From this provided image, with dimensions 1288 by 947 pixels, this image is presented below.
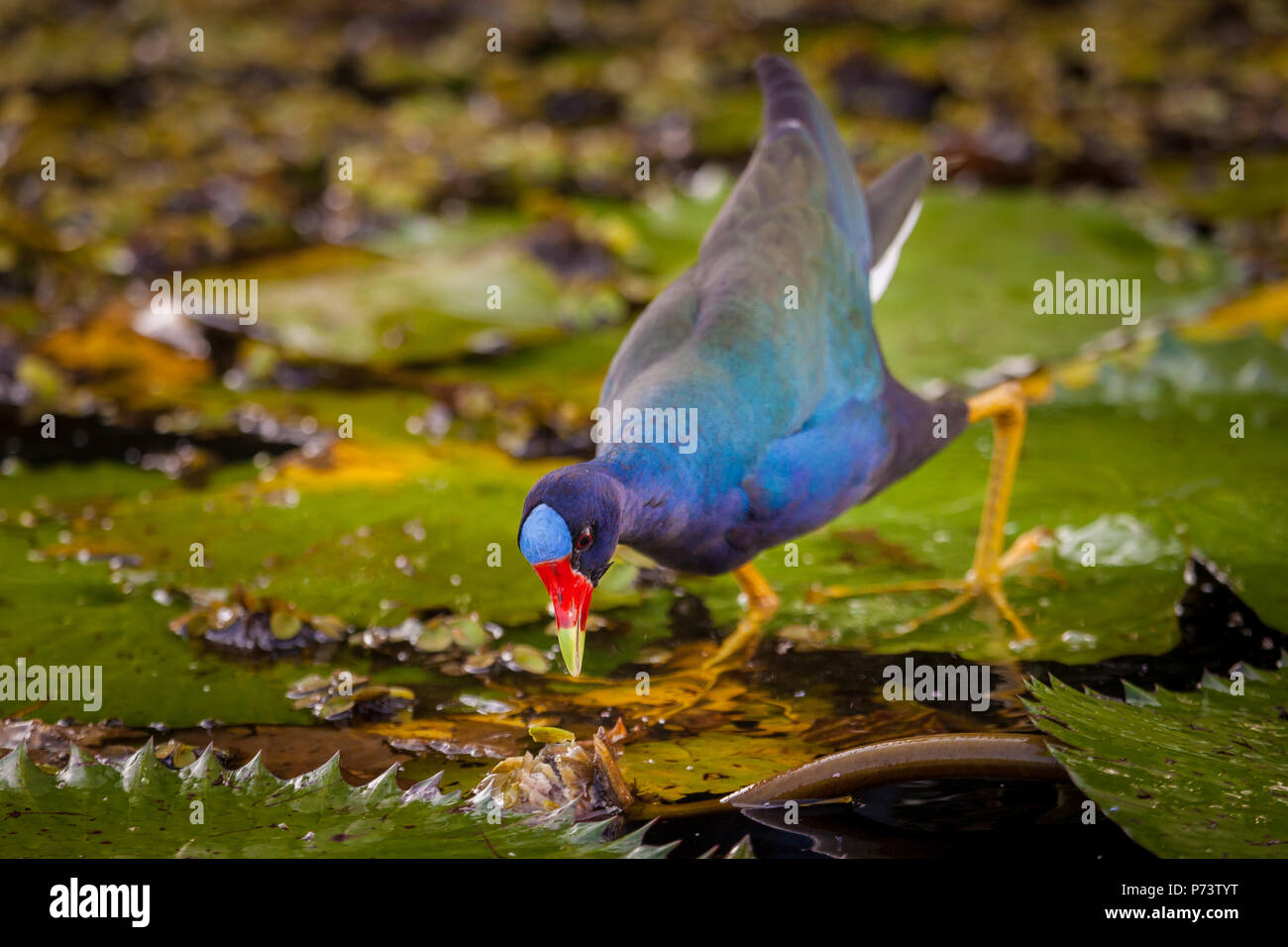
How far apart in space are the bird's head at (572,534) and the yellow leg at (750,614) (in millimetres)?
557

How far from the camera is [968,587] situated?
3273mm

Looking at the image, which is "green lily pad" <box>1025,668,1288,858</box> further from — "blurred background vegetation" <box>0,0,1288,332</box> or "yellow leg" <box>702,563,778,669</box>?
"blurred background vegetation" <box>0,0,1288,332</box>

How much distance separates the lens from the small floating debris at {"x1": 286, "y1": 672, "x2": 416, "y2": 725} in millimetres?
2799

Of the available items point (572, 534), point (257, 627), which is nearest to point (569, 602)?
point (572, 534)

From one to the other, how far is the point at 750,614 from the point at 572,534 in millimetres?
912

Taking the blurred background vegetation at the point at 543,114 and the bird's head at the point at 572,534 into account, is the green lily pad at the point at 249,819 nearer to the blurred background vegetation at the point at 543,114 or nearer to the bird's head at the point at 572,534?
the bird's head at the point at 572,534

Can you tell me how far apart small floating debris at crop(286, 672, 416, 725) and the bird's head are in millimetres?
484

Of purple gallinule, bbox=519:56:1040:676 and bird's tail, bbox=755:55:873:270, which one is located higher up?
bird's tail, bbox=755:55:873:270

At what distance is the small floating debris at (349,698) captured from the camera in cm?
280

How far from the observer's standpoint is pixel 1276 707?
102 inches

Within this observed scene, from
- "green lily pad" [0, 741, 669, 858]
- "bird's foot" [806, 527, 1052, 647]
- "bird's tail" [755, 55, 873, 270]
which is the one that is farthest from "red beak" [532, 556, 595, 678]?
"bird's tail" [755, 55, 873, 270]

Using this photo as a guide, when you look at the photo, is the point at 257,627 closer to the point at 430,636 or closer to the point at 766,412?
the point at 430,636

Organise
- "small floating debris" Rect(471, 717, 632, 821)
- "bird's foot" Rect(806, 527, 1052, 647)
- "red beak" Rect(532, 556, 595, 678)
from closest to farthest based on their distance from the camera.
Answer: "small floating debris" Rect(471, 717, 632, 821) < "red beak" Rect(532, 556, 595, 678) < "bird's foot" Rect(806, 527, 1052, 647)

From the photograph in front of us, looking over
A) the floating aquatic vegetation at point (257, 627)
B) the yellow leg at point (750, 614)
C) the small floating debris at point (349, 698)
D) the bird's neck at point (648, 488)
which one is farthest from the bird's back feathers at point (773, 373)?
the floating aquatic vegetation at point (257, 627)
